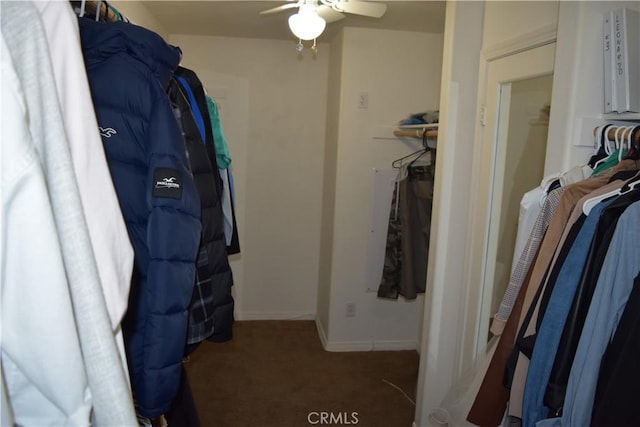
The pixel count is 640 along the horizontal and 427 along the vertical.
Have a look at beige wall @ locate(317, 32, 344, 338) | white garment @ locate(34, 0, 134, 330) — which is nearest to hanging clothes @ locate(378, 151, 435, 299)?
beige wall @ locate(317, 32, 344, 338)

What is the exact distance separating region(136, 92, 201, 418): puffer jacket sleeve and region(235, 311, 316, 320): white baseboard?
2850mm

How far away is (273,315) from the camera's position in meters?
3.87

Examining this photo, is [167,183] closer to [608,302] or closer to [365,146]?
[608,302]

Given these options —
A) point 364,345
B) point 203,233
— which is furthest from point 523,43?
point 364,345

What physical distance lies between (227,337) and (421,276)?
6.63ft

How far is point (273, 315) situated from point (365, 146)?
1.64 m

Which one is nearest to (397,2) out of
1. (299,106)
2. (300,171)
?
(299,106)

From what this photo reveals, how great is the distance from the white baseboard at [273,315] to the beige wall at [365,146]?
480 millimetres

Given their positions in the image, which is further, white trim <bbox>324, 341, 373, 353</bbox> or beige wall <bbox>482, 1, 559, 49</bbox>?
white trim <bbox>324, 341, 373, 353</bbox>

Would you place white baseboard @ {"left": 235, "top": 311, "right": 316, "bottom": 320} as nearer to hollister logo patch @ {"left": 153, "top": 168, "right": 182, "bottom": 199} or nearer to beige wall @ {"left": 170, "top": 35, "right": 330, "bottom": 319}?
beige wall @ {"left": 170, "top": 35, "right": 330, "bottom": 319}

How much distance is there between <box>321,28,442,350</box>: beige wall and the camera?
315 cm

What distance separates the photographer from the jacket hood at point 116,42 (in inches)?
39.2

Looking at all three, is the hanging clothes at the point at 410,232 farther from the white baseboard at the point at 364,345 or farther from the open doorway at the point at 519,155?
the open doorway at the point at 519,155

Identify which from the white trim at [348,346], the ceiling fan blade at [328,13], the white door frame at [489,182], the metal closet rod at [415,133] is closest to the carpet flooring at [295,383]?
the white trim at [348,346]
